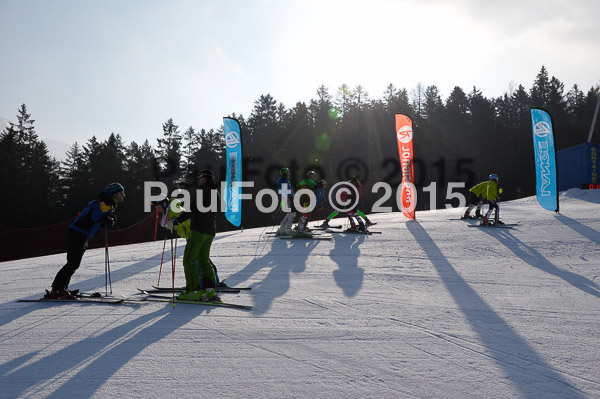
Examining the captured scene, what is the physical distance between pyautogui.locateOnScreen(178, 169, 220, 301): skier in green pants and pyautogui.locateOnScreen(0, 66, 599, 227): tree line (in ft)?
104

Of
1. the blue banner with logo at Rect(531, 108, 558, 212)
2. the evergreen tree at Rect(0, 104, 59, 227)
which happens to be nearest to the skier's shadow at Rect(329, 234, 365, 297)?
the blue banner with logo at Rect(531, 108, 558, 212)

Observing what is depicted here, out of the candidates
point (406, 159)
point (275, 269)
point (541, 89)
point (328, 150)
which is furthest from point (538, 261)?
point (541, 89)

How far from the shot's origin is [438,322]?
4.87m

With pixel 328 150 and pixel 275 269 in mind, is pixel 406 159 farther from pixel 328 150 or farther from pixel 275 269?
pixel 328 150

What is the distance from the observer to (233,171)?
42.1 feet

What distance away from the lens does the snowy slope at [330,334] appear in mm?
3297

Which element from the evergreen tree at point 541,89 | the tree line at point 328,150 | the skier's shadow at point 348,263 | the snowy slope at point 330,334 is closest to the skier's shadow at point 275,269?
the snowy slope at point 330,334

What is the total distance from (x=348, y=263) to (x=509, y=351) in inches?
192

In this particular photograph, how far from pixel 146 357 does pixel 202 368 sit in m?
0.61

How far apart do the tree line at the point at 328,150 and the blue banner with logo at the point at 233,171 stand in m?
24.2

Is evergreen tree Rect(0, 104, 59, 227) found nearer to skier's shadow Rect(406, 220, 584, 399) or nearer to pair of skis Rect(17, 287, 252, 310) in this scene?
pair of skis Rect(17, 287, 252, 310)

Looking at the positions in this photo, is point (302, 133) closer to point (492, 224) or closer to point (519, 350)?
point (492, 224)

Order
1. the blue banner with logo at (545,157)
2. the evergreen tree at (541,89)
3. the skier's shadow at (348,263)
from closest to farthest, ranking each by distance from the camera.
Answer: the skier's shadow at (348,263), the blue banner with logo at (545,157), the evergreen tree at (541,89)

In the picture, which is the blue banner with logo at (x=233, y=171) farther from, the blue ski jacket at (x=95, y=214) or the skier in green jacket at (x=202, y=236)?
the skier in green jacket at (x=202, y=236)
